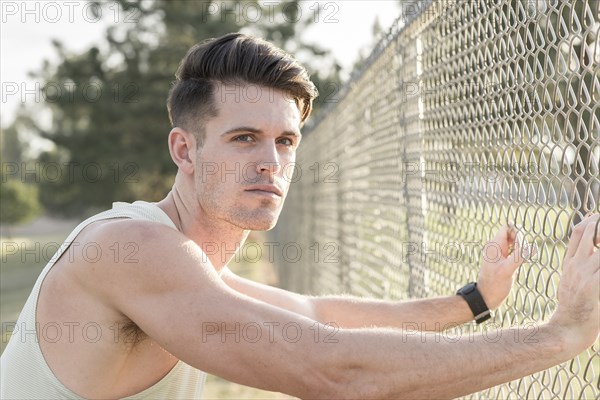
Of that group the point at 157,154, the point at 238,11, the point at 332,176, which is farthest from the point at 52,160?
the point at 332,176

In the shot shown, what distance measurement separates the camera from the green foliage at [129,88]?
101ft

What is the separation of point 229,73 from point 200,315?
1244 millimetres

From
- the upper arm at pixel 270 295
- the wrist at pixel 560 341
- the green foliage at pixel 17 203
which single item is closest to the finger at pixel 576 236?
the wrist at pixel 560 341

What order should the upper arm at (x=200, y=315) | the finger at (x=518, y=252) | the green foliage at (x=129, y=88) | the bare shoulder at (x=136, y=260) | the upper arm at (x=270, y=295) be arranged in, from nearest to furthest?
the upper arm at (x=200, y=315) < the bare shoulder at (x=136, y=260) < the finger at (x=518, y=252) < the upper arm at (x=270, y=295) < the green foliage at (x=129, y=88)

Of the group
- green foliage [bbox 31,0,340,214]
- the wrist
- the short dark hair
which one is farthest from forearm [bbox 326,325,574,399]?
green foliage [bbox 31,0,340,214]

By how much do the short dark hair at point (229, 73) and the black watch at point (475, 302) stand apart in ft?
3.35

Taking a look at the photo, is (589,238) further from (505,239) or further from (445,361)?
(505,239)

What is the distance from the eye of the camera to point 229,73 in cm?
317

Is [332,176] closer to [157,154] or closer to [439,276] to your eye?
[439,276]

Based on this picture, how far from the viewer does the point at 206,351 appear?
7.41ft

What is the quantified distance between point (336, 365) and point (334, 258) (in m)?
4.81

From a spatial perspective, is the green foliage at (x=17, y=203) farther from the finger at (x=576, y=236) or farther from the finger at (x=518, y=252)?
the finger at (x=576, y=236)

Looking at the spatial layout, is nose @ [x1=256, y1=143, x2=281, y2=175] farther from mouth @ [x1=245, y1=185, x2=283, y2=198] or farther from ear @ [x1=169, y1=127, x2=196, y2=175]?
ear @ [x1=169, y1=127, x2=196, y2=175]

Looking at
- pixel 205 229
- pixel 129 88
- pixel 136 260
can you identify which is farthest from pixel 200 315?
pixel 129 88
